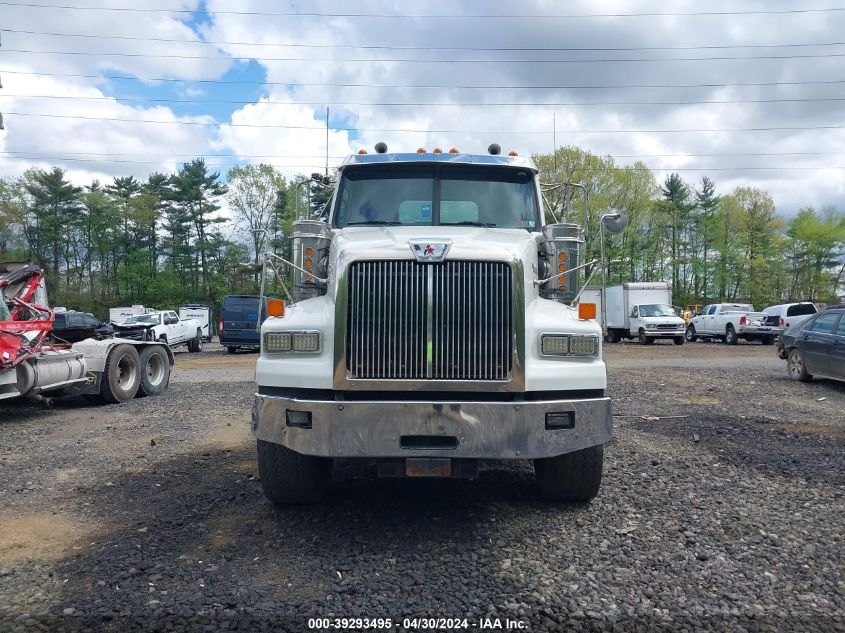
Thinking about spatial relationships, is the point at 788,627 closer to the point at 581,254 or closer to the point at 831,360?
the point at 581,254

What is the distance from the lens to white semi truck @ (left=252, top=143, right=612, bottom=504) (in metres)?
4.20

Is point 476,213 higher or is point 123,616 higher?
point 476,213

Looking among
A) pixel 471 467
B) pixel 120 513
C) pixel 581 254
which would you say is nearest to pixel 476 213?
pixel 581 254

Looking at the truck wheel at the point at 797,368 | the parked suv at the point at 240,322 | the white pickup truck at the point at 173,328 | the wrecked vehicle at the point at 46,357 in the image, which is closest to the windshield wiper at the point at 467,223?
the wrecked vehicle at the point at 46,357

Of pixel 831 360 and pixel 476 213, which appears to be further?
pixel 831 360

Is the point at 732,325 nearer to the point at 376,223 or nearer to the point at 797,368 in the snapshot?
the point at 797,368

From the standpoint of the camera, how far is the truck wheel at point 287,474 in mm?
4777

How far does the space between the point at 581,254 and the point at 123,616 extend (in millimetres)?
4338

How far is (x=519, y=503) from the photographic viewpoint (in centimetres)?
516

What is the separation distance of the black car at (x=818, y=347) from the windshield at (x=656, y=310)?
14.5 meters

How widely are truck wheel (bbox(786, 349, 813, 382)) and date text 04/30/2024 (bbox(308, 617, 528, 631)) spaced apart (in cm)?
1217

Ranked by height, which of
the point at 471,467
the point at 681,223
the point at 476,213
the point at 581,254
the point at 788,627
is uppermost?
the point at 681,223

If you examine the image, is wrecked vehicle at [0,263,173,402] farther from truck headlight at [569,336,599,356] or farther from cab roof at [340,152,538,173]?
truck headlight at [569,336,599,356]

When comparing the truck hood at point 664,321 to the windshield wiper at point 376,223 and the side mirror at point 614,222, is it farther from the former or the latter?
the windshield wiper at point 376,223
